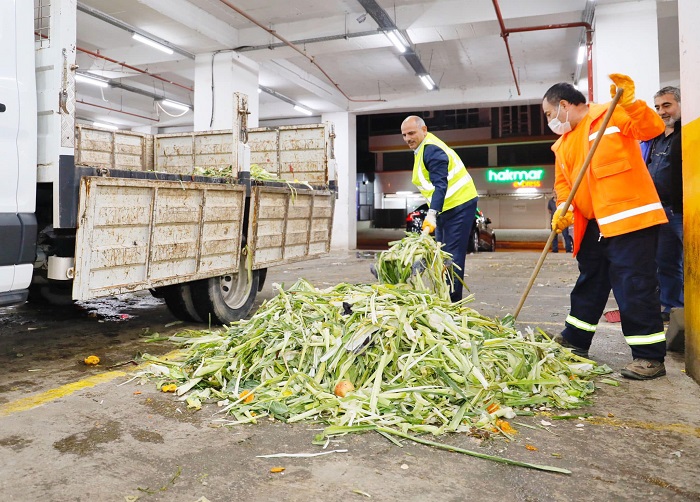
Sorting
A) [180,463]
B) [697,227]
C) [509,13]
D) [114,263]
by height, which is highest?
[509,13]

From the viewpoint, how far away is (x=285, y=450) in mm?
2609

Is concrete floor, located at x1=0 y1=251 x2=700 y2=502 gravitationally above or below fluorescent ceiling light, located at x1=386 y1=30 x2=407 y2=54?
below

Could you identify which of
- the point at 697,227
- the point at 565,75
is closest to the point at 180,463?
the point at 697,227

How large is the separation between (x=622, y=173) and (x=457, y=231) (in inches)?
75.0

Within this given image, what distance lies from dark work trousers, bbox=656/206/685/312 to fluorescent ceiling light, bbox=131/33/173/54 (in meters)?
11.7

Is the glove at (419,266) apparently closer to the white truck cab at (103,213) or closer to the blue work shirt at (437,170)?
the blue work shirt at (437,170)

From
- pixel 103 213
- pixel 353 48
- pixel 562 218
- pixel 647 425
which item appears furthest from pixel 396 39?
pixel 647 425

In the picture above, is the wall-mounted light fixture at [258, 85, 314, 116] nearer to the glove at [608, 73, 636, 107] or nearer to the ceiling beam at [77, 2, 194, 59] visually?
the ceiling beam at [77, 2, 194, 59]

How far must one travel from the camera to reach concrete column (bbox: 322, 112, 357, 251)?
2098 cm

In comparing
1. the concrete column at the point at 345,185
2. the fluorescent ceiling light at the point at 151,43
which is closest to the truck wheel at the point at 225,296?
the fluorescent ceiling light at the point at 151,43

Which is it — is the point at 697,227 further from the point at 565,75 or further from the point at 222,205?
the point at 565,75

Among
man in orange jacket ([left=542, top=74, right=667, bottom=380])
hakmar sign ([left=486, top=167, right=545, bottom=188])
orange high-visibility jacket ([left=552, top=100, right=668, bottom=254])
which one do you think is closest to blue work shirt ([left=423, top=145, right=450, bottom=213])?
man in orange jacket ([left=542, top=74, right=667, bottom=380])

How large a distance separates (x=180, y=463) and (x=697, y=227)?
136 inches

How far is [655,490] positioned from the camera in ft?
7.25
